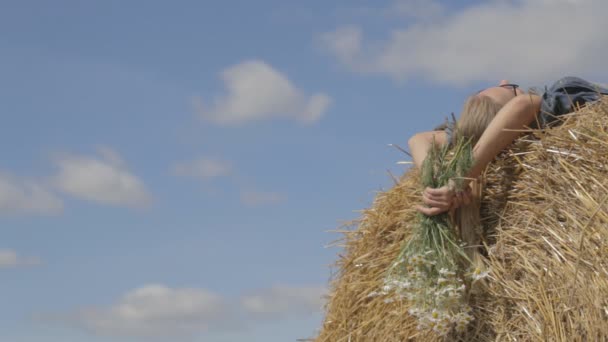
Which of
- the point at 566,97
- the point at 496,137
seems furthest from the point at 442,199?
the point at 566,97

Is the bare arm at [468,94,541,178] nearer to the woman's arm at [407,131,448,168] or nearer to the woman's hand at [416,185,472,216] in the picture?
the woman's hand at [416,185,472,216]

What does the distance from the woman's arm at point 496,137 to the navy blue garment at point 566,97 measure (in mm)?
56

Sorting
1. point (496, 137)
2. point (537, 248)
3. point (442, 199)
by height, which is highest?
point (496, 137)

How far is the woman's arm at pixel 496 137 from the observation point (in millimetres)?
4113

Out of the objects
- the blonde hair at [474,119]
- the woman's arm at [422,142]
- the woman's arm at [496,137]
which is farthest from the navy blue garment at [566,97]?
the woman's arm at [422,142]

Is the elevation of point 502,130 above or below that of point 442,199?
above

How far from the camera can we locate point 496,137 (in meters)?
4.17

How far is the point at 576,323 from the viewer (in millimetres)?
3645

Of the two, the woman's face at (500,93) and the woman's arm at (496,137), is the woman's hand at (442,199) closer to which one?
the woman's arm at (496,137)

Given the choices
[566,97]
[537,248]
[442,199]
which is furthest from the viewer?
[566,97]

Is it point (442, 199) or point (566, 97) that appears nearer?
point (442, 199)

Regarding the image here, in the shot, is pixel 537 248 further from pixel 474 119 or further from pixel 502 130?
pixel 474 119

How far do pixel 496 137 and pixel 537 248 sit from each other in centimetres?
51

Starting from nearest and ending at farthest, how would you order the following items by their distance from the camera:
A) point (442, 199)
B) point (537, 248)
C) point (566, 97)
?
point (537, 248) < point (442, 199) < point (566, 97)
